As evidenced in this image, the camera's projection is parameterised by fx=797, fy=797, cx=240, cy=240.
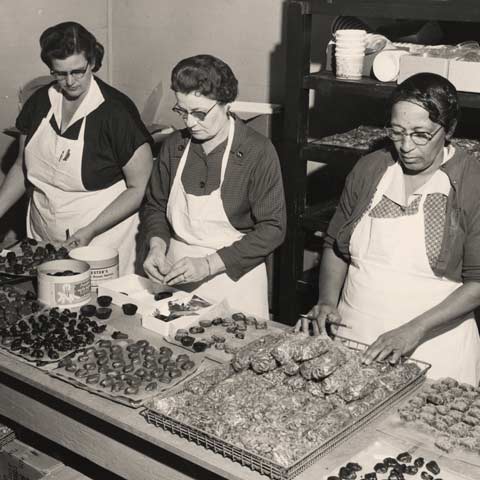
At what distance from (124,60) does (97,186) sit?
7.40ft

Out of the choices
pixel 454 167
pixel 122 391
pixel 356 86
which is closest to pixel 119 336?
pixel 122 391

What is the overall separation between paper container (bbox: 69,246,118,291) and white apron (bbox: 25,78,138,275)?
53 cm

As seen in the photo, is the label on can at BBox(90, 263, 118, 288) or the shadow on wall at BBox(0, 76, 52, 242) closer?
the label on can at BBox(90, 263, 118, 288)

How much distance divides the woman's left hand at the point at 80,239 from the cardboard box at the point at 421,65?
68.6 inches

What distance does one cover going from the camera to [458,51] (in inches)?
154

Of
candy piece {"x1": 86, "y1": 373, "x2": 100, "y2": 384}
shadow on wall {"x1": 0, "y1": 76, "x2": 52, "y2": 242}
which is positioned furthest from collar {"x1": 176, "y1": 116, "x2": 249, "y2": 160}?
shadow on wall {"x1": 0, "y1": 76, "x2": 52, "y2": 242}

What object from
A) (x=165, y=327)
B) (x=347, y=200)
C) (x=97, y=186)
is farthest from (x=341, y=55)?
(x=165, y=327)

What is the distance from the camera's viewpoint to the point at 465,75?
376 centimetres

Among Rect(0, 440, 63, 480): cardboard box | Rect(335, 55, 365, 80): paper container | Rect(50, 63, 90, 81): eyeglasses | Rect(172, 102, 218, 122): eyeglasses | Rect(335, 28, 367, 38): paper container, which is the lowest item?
Rect(0, 440, 63, 480): cardboard box

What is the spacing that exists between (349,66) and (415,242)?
145 centimetres

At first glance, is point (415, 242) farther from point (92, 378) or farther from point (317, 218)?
point (317, 218)

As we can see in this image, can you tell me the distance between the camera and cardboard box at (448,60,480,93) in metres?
3.72

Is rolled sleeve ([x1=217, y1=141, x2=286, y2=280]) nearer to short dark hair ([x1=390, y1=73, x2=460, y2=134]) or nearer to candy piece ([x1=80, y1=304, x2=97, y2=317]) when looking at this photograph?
candy piece ([x1=80, y1=304, x2=97, y2=317])

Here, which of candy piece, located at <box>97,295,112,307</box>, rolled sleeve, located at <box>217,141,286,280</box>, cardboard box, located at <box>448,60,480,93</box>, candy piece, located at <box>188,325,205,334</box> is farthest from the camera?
cardboard box, located at <box>448,60,480,93</box>
